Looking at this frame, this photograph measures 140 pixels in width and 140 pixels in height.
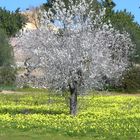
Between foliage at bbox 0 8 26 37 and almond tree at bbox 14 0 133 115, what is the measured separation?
66417 millimetres

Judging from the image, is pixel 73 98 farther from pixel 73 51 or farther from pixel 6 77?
pixel 6 77

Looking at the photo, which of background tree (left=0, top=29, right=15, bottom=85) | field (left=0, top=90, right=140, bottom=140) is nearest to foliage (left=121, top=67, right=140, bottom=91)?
background tree (left=0, top=29, right=15, bottom=85)

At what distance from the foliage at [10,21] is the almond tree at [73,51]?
66417 mm

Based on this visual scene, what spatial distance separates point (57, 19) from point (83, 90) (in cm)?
357

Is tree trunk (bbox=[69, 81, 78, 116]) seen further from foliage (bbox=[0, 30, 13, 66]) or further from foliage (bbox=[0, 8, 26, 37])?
foliage (bbox=[0, 8, 26, 37])

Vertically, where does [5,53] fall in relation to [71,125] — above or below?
above

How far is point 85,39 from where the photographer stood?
26078 mm

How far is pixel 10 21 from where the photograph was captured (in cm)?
9538

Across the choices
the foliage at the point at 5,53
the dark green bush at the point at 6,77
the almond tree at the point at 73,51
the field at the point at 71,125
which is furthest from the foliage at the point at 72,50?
the foliage at the point at 5,53

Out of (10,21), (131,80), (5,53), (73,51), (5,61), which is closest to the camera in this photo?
(73,51)

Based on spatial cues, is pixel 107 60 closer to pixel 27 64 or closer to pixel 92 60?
pixel 92 60

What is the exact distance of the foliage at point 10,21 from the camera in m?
94.8

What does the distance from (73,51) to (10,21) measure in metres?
70.5

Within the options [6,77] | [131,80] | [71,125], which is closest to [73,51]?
[71,125]
